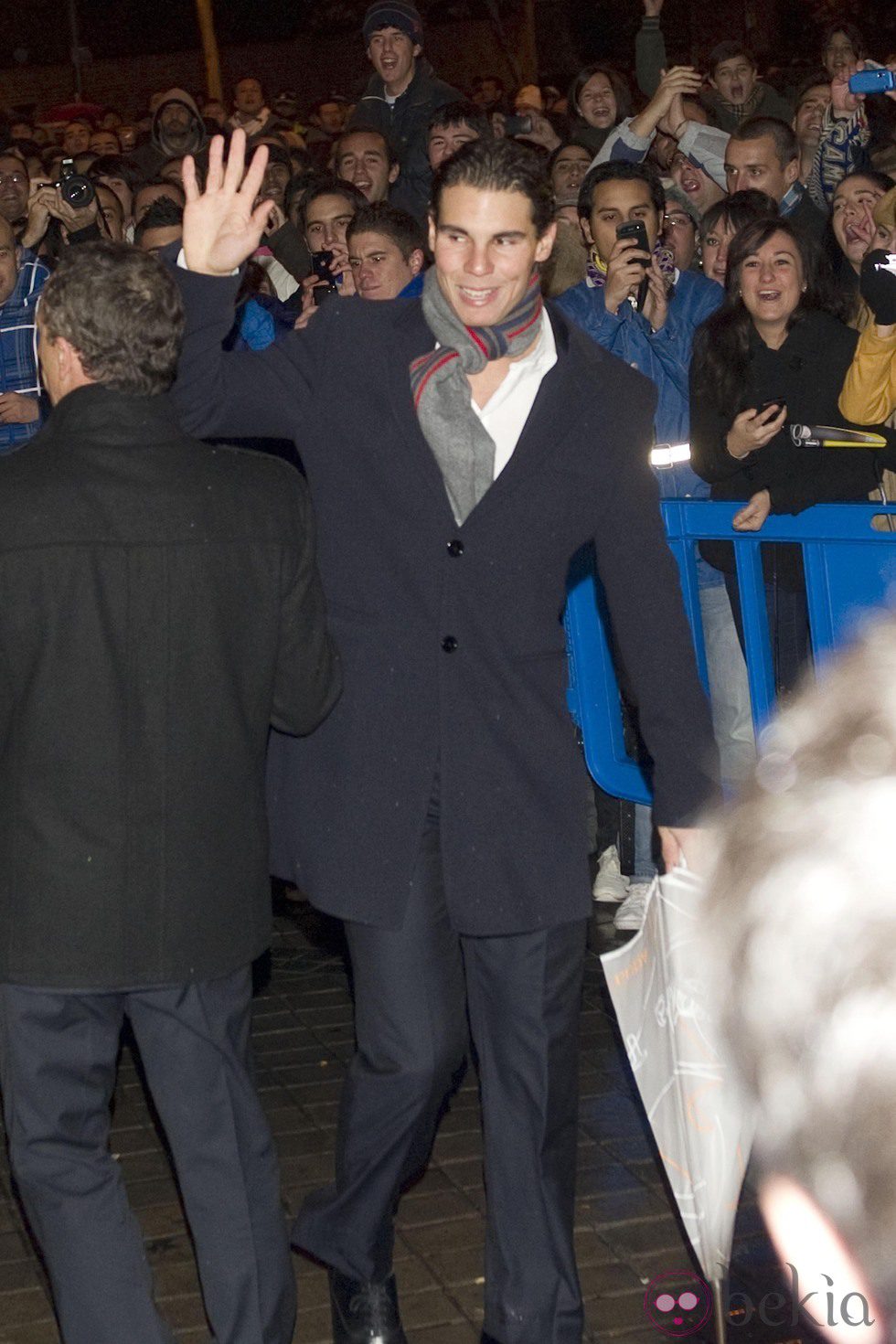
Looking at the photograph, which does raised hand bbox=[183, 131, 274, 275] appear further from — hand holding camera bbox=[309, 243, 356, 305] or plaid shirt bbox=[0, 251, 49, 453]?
hand holding camera bbox=[309, 243, 356, 305]

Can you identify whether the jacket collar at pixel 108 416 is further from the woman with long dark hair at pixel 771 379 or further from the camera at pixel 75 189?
the camera at pixel 75 189

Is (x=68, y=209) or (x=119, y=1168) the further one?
(x=68, y=209)

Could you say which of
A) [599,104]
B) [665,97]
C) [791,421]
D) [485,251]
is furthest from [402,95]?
[485,251]

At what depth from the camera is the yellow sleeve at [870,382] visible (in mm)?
6051

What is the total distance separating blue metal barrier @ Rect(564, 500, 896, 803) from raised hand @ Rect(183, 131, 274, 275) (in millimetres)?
2319

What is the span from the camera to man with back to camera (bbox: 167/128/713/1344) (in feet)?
12.2

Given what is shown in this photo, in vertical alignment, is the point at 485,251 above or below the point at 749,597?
above

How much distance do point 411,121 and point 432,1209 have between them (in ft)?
24.2

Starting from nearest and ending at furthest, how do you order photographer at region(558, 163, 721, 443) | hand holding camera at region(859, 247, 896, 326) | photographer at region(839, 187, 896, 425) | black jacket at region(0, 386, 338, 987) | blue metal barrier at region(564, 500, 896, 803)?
black jacket at region(0, 386, 338, 987) < blue metal barrier at region(564, 500, 896, 803) < hand holding camera at region(859, 247, 896, 326) < photographer at region(839, 187, 896, 425) < photographer at region(558, 163, 721, 443)

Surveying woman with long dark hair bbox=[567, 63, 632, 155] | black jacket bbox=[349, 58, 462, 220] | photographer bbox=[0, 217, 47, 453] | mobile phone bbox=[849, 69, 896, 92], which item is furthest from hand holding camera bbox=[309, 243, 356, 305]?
woman with long dark hair bbox=[567, 63, 632, 155]

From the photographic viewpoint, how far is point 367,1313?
154 inches

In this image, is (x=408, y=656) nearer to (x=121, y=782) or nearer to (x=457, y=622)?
(x=457, y=622)

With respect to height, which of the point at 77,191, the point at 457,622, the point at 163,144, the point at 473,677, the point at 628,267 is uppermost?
the point at 163,144

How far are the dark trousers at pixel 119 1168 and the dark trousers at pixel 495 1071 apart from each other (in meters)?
0.26
